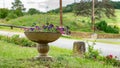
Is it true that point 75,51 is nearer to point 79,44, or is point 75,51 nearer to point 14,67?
point 79,44

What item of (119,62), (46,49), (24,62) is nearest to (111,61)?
(119,62)

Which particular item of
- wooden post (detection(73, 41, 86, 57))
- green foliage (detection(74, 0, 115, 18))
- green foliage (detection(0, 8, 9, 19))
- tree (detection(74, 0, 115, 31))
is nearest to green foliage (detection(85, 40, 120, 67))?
wooden post (detection(73, 41, 86, 57))

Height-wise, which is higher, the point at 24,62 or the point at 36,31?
the point at 36,31

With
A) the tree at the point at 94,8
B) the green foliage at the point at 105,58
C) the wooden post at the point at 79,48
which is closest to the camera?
the green foliage at the point at 105,58

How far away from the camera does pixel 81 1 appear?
190 ft

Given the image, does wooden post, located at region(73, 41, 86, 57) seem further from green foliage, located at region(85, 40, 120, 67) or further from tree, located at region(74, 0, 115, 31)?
tree, located at region(74, 0, 115, 31)

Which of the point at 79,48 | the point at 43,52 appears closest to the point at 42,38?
the point at 43,52

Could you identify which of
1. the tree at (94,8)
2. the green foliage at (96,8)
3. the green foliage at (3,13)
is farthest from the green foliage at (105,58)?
the green foliage at (3,13)

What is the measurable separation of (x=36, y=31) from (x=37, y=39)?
243 millimetres

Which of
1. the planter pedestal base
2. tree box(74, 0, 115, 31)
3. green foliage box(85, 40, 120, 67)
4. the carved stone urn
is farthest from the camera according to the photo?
tree box(74, 0, 115, 31)

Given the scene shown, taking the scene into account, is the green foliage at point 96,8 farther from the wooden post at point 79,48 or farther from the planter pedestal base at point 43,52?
the planter pedestal base at point 43,52

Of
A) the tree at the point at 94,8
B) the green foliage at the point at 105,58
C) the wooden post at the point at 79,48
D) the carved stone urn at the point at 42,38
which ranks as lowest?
the green foliage at the point at 105,58

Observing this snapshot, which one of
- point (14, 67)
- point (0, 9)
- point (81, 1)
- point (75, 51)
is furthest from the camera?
point (0, 9)

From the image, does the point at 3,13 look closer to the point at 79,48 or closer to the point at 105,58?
the point at 79,48
